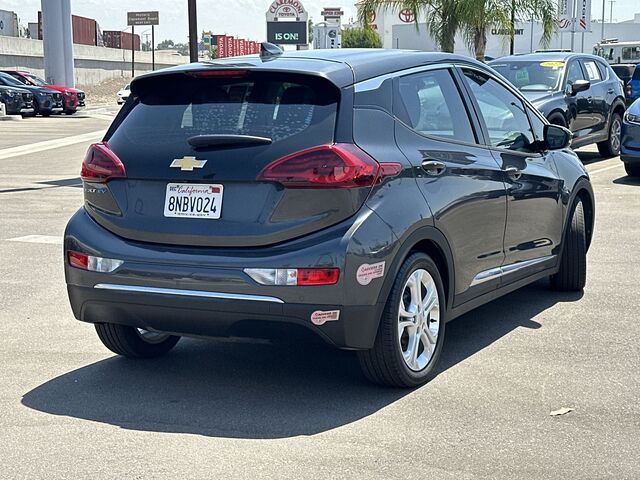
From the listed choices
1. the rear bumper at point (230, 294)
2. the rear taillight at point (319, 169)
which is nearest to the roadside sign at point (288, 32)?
the rear bumper at point (230, 294)

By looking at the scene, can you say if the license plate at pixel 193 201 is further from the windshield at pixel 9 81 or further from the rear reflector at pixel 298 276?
the windshield at pixel 9 81

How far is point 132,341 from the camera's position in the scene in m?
5.87

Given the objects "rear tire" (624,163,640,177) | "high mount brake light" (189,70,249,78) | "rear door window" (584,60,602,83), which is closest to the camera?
"high mount brake light" (189,70,249,78)

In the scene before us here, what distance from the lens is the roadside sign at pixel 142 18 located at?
105 m

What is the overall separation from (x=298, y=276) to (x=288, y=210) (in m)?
0.32

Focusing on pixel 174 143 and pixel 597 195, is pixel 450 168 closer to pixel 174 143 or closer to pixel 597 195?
pixel 174 143

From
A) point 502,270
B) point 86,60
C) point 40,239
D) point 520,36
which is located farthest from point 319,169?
point 520,36

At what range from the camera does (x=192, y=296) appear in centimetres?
495

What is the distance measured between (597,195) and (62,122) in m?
26.0

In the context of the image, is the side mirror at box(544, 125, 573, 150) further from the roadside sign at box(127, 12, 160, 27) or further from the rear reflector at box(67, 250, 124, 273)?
the roadside sign at box(127, 12, 160, 27)

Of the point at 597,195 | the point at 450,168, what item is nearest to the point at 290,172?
the point at 450,168

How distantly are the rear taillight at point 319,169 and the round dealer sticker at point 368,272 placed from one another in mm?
381

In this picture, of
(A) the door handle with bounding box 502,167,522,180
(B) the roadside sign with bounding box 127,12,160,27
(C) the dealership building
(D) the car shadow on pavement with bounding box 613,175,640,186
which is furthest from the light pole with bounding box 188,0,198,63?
(B) the roadside sign with bounding box 127,12,160,27

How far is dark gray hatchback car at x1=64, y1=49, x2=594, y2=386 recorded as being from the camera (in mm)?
4879
